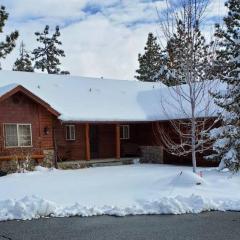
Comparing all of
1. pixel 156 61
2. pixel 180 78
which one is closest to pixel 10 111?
pixel 180 78

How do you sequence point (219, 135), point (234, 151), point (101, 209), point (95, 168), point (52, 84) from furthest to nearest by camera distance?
point (52, 84) → point (95, 168) → point (219, 135) → point (234, 151) → point (101, 209)

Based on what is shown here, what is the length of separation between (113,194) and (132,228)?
3.67 meters

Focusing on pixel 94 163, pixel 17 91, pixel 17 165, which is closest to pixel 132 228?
pixel 17 165

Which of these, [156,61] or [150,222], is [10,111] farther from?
[156,61]

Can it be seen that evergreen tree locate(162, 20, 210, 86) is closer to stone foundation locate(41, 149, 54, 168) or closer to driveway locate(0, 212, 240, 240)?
driveway locate(0, 212, 240, 240)

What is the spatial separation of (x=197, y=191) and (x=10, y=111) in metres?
10.5

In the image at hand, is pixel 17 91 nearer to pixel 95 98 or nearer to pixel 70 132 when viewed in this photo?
pixel 70 132

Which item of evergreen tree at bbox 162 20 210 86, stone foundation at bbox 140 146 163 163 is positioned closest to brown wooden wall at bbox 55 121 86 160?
stone foundation at bbox 140 146 163 163

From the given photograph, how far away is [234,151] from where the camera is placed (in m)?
11.7

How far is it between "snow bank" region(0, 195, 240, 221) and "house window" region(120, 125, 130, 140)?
15134 millimetres

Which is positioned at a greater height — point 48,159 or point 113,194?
point 48,159

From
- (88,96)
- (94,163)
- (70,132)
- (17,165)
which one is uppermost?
(88,96)

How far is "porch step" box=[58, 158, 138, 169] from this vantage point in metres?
20.8

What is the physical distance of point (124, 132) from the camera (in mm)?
25469
